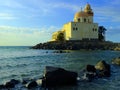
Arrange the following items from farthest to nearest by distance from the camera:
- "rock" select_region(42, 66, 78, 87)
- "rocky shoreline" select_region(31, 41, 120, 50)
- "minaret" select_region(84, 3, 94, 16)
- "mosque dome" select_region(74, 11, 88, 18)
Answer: "minaret" select_region(84, 3, 94, 16) < "mosque dome" select_region(74, 11, 88, 18) < "rocky shoreline" select_region(31, 41, 120, 50) < "rock" select_region(42, 66, 78, 87)

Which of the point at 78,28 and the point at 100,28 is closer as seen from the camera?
the point at 78,28

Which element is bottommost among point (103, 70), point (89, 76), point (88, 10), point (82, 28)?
point (89, 76)

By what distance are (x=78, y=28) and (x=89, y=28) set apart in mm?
4938

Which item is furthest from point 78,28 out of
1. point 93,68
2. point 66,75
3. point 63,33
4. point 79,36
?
point 66,75

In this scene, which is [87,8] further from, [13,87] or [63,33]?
[13,87]

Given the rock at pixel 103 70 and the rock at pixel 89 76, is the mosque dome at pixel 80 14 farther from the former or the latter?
the rock at pixel 89 76

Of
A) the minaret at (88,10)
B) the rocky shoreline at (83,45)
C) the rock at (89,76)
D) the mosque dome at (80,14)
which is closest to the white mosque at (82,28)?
the mosque dome at (80,14)

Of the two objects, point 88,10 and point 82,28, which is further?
point 88,10

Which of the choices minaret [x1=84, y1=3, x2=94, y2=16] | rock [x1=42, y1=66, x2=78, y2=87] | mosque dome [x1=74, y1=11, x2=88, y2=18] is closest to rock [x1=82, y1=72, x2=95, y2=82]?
rock [x1=42, y1=66, x2=78, y2=87]

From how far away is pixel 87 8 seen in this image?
400 feet

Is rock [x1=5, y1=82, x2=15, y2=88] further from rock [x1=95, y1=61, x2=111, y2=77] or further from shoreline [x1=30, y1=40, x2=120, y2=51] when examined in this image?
shoreline [x1=30, y1=40, x2=120, y2=51]

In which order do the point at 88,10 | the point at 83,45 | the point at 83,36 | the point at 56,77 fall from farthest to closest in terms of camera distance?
the point at 88,10 < the point at 83,36 < the point at 83,45 < the point at 56,77

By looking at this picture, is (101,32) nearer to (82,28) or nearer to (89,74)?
(82,28)

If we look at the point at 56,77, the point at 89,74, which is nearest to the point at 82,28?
the point at 89,74
